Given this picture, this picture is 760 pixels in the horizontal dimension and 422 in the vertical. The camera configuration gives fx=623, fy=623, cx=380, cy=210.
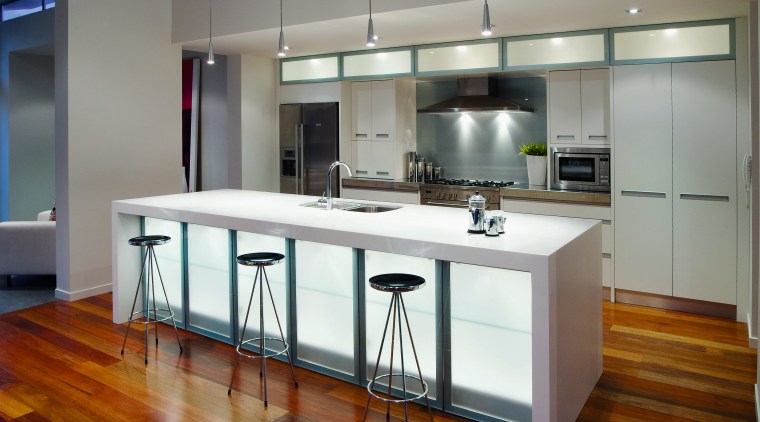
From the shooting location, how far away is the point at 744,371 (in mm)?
3824

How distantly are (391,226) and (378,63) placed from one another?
3.49 metres

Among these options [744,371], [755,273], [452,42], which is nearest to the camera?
[744,371]

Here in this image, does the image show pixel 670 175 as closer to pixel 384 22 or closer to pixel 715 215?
pixel 715 215

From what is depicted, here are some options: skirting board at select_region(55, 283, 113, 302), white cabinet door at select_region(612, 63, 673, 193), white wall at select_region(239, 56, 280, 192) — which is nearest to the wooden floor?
skirting board at select_region(55, 283, 113, 302)

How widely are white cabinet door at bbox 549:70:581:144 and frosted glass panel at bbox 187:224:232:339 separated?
308cm

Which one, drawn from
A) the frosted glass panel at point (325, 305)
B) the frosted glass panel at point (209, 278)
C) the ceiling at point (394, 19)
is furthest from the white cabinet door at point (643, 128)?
the frosted glass panel at point (209, 278)

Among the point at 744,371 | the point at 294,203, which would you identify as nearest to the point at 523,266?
the point at 744,371

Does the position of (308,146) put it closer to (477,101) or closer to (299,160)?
(299,160)

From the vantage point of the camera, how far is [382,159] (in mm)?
6812

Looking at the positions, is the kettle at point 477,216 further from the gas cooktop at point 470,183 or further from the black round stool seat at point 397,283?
the gas cooktop at point 470,183

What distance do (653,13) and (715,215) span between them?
1630 millimetres

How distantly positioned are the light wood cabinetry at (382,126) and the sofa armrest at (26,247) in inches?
126

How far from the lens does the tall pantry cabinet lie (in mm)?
4805

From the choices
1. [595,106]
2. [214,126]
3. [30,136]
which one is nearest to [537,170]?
[595,106]
